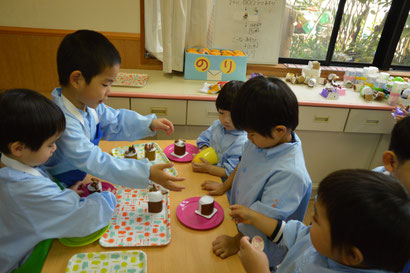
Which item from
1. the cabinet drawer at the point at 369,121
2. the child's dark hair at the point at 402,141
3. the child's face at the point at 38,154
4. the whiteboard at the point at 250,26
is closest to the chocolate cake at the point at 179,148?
the child's face at the point at 38,154

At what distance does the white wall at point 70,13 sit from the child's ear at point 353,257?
7.33 ft

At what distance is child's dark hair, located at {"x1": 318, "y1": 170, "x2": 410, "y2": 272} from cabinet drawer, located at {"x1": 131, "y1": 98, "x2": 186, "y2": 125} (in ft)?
5.07

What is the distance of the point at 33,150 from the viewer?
0.90m

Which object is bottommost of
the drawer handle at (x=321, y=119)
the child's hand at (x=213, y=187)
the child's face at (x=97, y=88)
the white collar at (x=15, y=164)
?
the drawer handle at (x=321, y=119)

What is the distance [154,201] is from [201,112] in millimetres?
1151

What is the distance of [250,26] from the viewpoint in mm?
2486

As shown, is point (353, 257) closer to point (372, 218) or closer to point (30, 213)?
point (372, 218)

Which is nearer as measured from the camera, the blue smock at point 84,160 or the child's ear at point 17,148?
the child's ear at point 17,148

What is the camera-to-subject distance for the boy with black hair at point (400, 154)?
976 millimetres

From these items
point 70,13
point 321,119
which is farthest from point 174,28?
point 321,119

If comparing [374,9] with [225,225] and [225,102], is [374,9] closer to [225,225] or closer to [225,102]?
[225,102]

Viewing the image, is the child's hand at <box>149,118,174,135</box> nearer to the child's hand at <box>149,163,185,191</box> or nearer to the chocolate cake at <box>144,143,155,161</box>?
the chocolate cake at <box>144,143,155,161</box>

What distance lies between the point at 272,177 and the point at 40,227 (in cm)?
74

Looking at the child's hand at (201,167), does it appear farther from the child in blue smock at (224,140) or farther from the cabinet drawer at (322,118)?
the cabinet drawer at (322,118)
